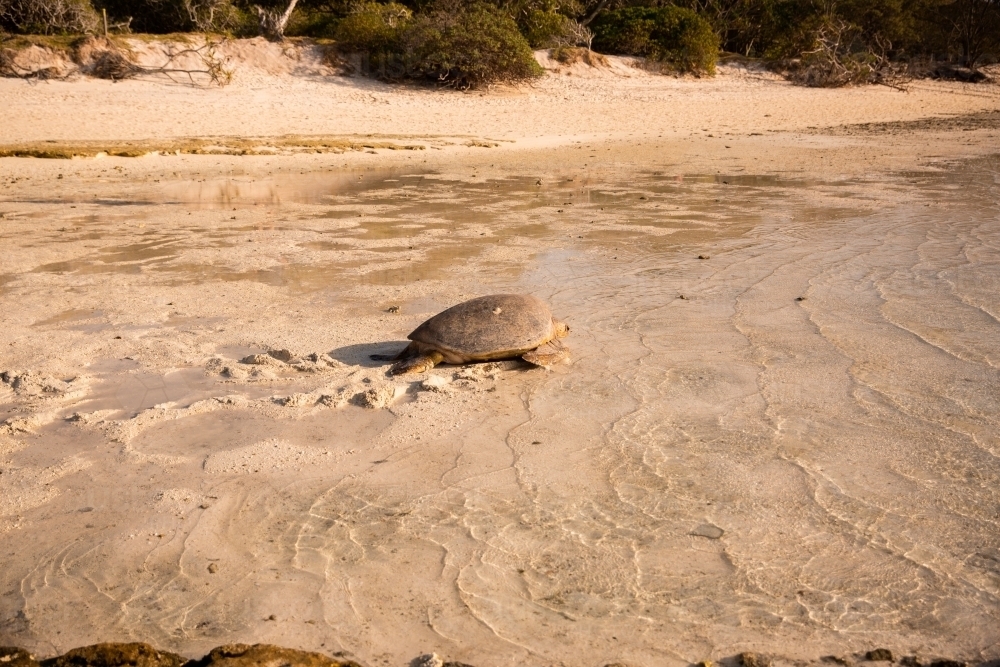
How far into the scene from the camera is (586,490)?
4090mm

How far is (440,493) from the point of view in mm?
4098

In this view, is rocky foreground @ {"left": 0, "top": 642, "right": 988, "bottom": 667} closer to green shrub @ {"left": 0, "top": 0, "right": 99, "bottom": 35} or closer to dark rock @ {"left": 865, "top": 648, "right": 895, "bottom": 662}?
dark rock @ {"left": 865, "top": 648, "right": 895, "bottom": 662}

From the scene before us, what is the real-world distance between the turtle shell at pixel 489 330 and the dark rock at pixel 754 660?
2895 millimetres

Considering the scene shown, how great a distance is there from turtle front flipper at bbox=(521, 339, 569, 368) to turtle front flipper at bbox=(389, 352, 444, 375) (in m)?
0.56

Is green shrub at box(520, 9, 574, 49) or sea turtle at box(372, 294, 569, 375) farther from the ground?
green shrub at box(520, 9, 574, 49)

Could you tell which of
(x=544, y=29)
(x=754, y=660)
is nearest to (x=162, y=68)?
(x=544, y=29)

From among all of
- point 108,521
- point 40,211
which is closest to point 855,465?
point 108,521

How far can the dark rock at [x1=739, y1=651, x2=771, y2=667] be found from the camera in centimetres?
288

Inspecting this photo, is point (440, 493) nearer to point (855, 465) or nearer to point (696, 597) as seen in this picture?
point (696, 597)

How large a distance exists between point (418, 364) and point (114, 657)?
2938 millimetres

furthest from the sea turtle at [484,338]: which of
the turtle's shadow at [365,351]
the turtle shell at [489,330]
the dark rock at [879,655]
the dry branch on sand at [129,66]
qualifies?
→ the dry branch on sand at [129,66]

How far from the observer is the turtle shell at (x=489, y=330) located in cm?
554

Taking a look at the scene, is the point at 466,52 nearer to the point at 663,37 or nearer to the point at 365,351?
the point at 663,37

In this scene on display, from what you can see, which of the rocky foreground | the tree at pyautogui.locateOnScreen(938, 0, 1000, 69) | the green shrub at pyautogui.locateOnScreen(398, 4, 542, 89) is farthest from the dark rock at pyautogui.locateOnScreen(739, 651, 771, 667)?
the tree at pyautogui.locateOnScreen(938, 0, 1000, 69)
